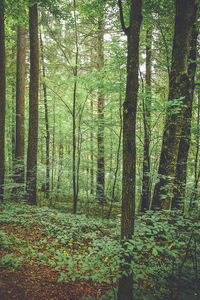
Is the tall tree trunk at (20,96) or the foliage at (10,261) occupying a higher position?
the tall tree trunk at (20,96)

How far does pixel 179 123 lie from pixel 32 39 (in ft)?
24.3

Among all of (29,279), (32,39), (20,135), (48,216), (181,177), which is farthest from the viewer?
(20,135)

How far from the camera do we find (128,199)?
8.87 feet

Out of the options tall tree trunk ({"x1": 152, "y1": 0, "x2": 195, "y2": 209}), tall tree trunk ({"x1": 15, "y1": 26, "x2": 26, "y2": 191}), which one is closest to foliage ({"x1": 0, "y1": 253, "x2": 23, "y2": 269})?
tall tree trunk ({"x1": 152, "y1": 0, "x2": 195, "y2": 209})

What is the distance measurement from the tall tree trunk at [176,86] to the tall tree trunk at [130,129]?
1.40 metres

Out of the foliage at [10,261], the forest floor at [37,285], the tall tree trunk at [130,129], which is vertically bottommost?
the forest floor at [37,285]

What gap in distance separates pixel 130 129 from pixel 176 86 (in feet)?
8.47

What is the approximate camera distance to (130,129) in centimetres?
263

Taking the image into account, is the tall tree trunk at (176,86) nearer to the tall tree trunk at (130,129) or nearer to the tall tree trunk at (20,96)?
the tall tree trunk at (130,129)

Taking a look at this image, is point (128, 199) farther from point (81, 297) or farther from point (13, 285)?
point (13, 285)

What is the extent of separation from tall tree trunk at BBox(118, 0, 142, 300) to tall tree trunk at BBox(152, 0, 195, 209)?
1.40m

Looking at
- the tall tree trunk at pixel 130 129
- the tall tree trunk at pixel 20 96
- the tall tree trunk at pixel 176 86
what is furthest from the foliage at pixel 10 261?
the tall tree trunk at pixel 20 96

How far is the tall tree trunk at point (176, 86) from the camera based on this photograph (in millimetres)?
3859

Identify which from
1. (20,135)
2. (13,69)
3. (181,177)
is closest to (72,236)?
(181,177)
